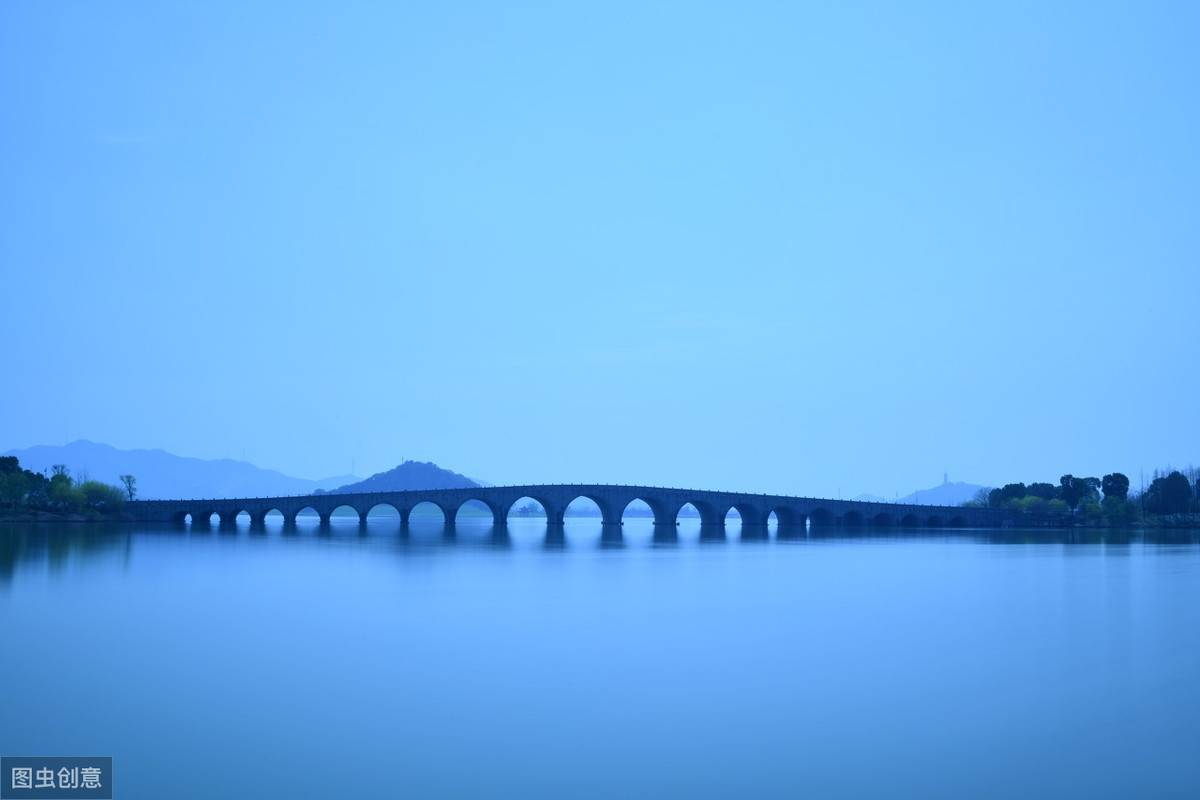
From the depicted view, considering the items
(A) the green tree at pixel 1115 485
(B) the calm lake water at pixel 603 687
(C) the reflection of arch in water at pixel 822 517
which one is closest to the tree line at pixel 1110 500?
(A) the green tree at pixel 1115 485

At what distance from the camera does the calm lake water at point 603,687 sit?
1112 cm

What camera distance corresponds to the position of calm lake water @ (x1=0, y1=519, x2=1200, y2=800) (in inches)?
438

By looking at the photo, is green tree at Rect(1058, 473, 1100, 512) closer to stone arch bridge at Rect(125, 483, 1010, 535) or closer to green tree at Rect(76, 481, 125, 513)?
stone arch bridge at Rect(125, 483, 1010, 535)

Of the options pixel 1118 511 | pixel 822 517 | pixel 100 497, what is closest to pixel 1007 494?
pixel 1118 511

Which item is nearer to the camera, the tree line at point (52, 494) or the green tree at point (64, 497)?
the tree line at point (52, 494)

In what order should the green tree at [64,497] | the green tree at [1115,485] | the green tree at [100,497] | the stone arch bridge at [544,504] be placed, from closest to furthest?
1. the green tree at [64,497]
2. the green tree at [100,497]
3. the stone arch bridge at [544,504]
4. the green tree at [1115,485]

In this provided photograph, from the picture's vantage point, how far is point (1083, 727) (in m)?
13.2

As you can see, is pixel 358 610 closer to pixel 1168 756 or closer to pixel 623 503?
pixel 1168 756

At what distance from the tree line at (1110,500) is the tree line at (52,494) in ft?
270

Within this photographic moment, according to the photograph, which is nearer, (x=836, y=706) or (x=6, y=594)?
(x=836, y=706)

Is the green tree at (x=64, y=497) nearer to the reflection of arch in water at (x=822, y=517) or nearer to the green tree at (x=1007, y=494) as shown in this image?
the reflection of arch in water at (x=822, y=517)

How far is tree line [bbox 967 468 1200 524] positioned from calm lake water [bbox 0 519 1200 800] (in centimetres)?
7844

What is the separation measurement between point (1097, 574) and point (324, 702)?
99.0ft

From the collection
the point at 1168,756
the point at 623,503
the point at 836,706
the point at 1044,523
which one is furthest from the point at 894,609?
the point at 1044,523
